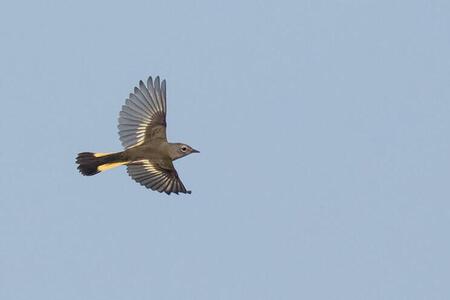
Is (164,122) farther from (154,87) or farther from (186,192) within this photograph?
(186,192)

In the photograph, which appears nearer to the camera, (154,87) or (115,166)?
(115,166)

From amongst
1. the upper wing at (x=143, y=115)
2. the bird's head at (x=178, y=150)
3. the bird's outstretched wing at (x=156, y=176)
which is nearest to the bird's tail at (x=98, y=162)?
the bird's outstretched wing at (x=156, y=176)

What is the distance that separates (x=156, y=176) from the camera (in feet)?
56.3

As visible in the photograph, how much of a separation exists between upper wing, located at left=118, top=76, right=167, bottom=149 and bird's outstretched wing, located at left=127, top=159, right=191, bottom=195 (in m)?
0.82

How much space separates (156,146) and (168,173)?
2.41 feet

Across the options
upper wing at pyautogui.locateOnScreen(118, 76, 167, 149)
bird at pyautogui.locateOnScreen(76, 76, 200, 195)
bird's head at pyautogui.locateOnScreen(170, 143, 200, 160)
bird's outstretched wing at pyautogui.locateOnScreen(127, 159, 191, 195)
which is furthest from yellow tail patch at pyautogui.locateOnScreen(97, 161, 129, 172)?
bird's head at pyautogui.locateOnScreen(170, 143, 200, 160)

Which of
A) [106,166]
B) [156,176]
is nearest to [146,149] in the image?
[156,176]

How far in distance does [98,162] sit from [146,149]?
109cm

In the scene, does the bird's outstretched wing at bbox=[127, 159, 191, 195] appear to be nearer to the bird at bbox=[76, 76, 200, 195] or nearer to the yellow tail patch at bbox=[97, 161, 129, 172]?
the bird at bbox=[76, 76, 200, 195]

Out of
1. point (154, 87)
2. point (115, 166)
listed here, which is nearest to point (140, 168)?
point (115, 166)

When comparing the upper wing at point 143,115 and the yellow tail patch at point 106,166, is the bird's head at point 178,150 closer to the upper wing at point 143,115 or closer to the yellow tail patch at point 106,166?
the upper wing at point 143,115

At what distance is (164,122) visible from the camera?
18.3 m

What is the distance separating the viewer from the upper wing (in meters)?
18.0

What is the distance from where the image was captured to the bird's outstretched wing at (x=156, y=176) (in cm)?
1697
